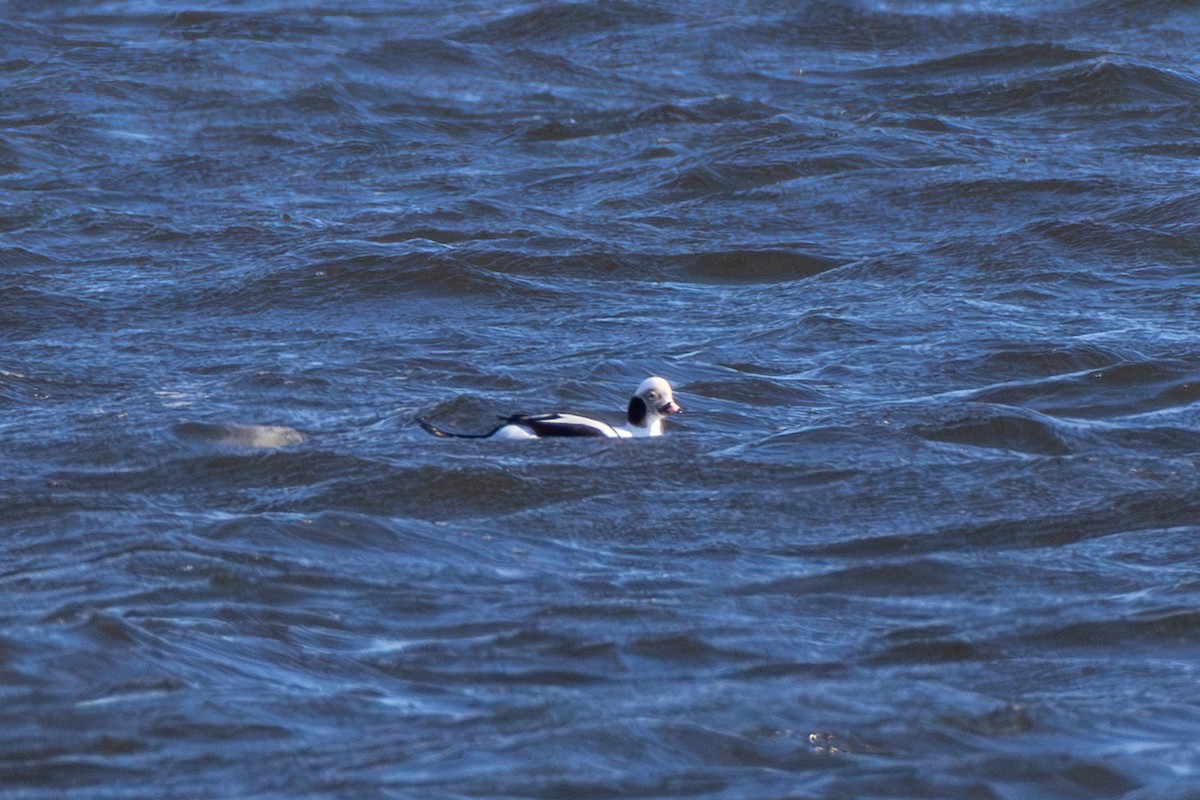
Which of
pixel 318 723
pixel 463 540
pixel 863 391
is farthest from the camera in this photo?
pixel 863 391

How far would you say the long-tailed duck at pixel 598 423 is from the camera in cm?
863

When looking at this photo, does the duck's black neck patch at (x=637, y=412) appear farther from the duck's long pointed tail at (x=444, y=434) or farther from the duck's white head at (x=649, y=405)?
the duck's long pointed tail at (x=444, y=434)

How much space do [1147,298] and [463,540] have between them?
5.04 metres

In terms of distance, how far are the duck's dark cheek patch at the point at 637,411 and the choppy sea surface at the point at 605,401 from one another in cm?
20

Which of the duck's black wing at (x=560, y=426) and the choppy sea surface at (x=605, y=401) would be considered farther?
the duck's black wing at (x=560, y=426)

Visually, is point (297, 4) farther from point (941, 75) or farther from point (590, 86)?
point (941, 75)

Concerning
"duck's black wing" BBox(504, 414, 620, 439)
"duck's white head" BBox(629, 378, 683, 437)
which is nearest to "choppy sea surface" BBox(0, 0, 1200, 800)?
"duck's black wing" BBox(504, 414, 620, 439)

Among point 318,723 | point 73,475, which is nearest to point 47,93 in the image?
point 73,475

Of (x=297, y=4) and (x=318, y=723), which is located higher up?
(x=297, y=4)

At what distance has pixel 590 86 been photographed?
631 inches

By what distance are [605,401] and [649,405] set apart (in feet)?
2.44

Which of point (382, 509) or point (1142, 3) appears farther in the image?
point (1142, 3)

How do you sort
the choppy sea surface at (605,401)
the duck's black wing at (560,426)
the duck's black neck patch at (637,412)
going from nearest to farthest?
the choppy sea surface at (605,401) < the duck's black wing at (560,426) < the duck's black neck patch at (637,412)

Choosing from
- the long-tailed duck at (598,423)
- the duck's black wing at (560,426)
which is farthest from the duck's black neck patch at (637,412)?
the duck's black wing at (560,426)
